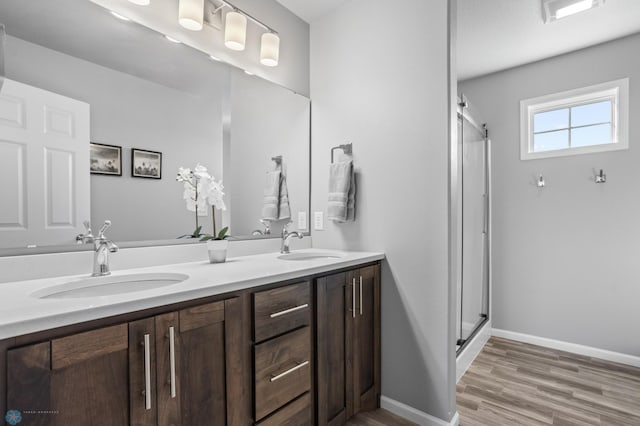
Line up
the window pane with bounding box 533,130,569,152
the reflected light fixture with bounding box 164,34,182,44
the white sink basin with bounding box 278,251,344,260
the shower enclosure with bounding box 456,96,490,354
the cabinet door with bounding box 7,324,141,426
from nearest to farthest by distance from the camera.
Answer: the cabinet door with bounding box 7,324,141,426 < the reflected light fixture with bounding box 164,34,182,44 < the white sink basin with bounding box 278,251,344,260 < the shower enclosure with bounding box 456,96,490,354 < the window pane with bounding box 533,130,569,152

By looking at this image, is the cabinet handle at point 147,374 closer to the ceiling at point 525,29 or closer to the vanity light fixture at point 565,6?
the ceiling at point 525,29

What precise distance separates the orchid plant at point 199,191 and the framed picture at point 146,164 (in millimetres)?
103

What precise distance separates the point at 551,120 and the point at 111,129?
3.44 metres

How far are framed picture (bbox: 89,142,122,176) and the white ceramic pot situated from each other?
52 centimetres

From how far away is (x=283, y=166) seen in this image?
224 cm

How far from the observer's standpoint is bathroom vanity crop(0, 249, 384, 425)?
2.49ft

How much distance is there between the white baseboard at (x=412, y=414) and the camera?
174 centimetres

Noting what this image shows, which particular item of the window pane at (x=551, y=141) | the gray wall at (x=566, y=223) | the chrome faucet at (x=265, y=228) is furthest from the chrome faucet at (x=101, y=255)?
the window pane at (x=551, y=141)

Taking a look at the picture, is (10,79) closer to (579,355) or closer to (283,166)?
(283,166)

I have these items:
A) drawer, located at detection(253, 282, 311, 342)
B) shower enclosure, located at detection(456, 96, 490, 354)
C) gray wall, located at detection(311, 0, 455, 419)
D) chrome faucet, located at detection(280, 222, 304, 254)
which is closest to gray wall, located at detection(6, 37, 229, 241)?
chrome faucet, located at detection(280, 222, 304, 254)

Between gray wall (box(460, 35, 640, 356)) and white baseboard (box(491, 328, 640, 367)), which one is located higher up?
gray wall (box(460, 35, 640, 356))

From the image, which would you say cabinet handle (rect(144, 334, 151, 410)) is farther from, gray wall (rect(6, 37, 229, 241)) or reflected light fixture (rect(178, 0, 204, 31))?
reflected light fixture (rect(178, 0, 204, 31))

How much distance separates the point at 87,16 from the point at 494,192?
331 cm

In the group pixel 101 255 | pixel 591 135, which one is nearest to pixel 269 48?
pixel 101 255
